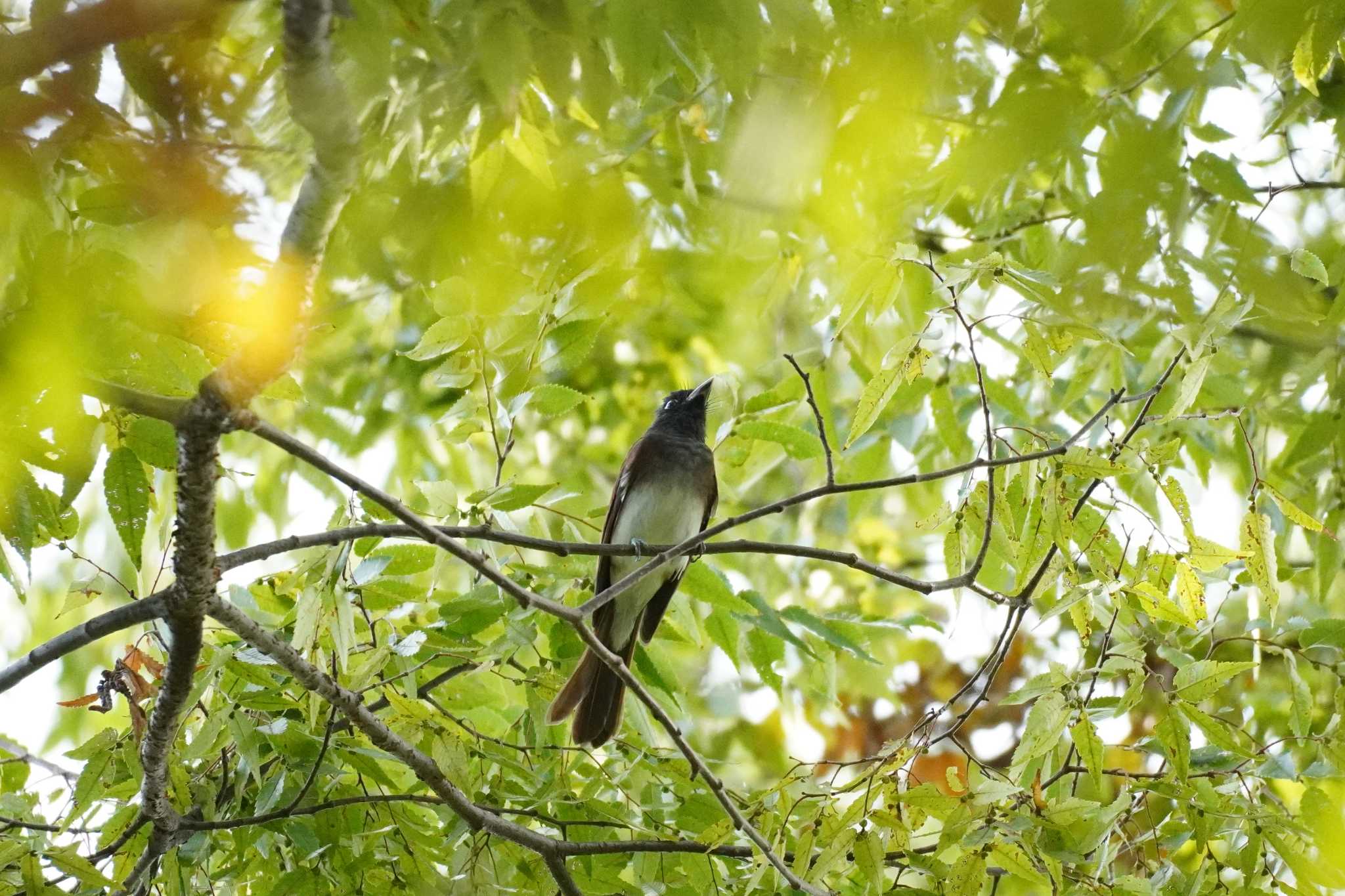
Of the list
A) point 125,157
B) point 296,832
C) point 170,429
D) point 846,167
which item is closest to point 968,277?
point 846,167

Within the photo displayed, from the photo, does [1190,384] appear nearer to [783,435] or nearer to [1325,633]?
[1325,633]

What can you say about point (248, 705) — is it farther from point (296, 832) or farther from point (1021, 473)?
point (1021, 473)

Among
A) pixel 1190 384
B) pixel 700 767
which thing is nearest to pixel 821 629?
pixel 700 767

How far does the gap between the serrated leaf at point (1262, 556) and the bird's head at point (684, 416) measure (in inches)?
124

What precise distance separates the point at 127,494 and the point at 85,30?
1189 mm

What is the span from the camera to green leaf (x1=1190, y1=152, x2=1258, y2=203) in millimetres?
2520

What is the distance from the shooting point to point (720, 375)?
8.22 ft

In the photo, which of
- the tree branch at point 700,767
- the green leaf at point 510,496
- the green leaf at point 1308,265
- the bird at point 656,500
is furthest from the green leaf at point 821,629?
the green leaf at point 1308,265

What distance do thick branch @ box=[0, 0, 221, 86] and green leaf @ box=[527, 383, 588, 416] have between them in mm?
1315

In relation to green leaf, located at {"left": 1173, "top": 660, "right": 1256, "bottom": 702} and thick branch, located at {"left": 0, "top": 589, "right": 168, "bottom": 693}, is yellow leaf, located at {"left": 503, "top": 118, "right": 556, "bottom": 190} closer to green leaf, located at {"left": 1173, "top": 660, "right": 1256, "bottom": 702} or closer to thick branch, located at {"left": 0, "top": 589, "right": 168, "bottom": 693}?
thick branch, located at {"left": 0, "top": 589, "right": 168, "bottom": 693}

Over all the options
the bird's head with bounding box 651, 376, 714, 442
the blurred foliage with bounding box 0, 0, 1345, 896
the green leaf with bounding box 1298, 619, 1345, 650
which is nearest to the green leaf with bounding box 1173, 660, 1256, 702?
the blurred foliage with bounding box 0, 0, 1345, 896

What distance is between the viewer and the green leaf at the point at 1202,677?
179 cm

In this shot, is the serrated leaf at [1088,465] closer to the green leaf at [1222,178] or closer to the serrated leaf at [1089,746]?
the serrated leaf at [1089,746]

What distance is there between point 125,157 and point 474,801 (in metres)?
1.50
